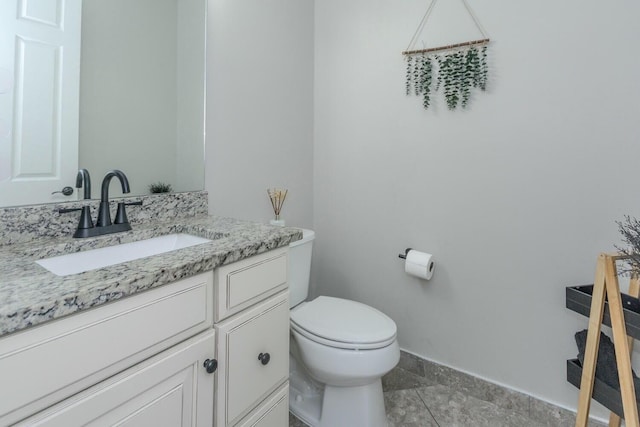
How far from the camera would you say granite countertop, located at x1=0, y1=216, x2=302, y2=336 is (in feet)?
1.78

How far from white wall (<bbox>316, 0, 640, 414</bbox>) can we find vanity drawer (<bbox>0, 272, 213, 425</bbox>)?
1.11 meters

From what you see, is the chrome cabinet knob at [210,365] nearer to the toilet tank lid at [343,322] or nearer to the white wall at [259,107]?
the toilet tank lid at [343,322]

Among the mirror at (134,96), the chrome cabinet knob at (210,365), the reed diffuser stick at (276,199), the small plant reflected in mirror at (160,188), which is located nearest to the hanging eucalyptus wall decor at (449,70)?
the reed diffuser stick at (276,199)

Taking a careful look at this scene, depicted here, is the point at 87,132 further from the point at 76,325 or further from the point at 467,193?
the point at 467,193

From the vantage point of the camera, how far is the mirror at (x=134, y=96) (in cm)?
101

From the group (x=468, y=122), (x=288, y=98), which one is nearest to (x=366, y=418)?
(x=468, y=122)

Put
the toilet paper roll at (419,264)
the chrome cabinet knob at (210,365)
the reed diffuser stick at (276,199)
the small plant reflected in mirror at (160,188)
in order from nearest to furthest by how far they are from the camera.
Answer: the chrome cabinet knob at (210,365)
the small plant reflected in mirror at (160,188)
the toilet paper roll at (419,264)
the reed diffuser stick at (276,199)

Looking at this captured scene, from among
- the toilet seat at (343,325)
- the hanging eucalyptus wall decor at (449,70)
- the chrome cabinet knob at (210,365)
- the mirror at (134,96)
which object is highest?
the hanging eucalyptus wall decor at (449,70)

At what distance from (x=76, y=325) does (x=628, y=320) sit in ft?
4.37

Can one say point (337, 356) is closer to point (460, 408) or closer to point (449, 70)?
point (460, 408)

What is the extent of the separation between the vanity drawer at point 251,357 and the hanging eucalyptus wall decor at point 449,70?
1.20 m

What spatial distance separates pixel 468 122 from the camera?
5.20 ft

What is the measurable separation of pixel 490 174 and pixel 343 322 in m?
0.92

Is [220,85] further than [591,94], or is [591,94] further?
[220,85]
